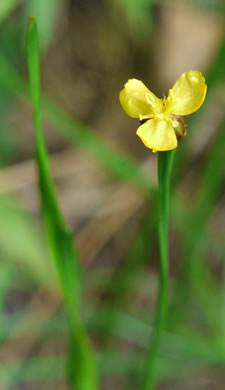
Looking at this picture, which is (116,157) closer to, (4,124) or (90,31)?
(4,124)

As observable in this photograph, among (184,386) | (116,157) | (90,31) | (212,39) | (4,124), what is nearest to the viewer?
(116,157)

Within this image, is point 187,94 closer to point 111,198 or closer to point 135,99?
point 135,99

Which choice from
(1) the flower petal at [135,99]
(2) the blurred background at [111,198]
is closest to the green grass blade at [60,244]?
(1) the flower petal at [135,99]

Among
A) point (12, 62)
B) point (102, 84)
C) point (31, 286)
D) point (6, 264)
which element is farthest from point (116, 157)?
point (102, 84)

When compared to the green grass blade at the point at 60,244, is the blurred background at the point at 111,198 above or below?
above

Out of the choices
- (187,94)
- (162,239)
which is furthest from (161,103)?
(162,239)

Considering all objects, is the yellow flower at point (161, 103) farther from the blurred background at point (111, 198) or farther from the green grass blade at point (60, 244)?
the blurred background at point (111, 198)
